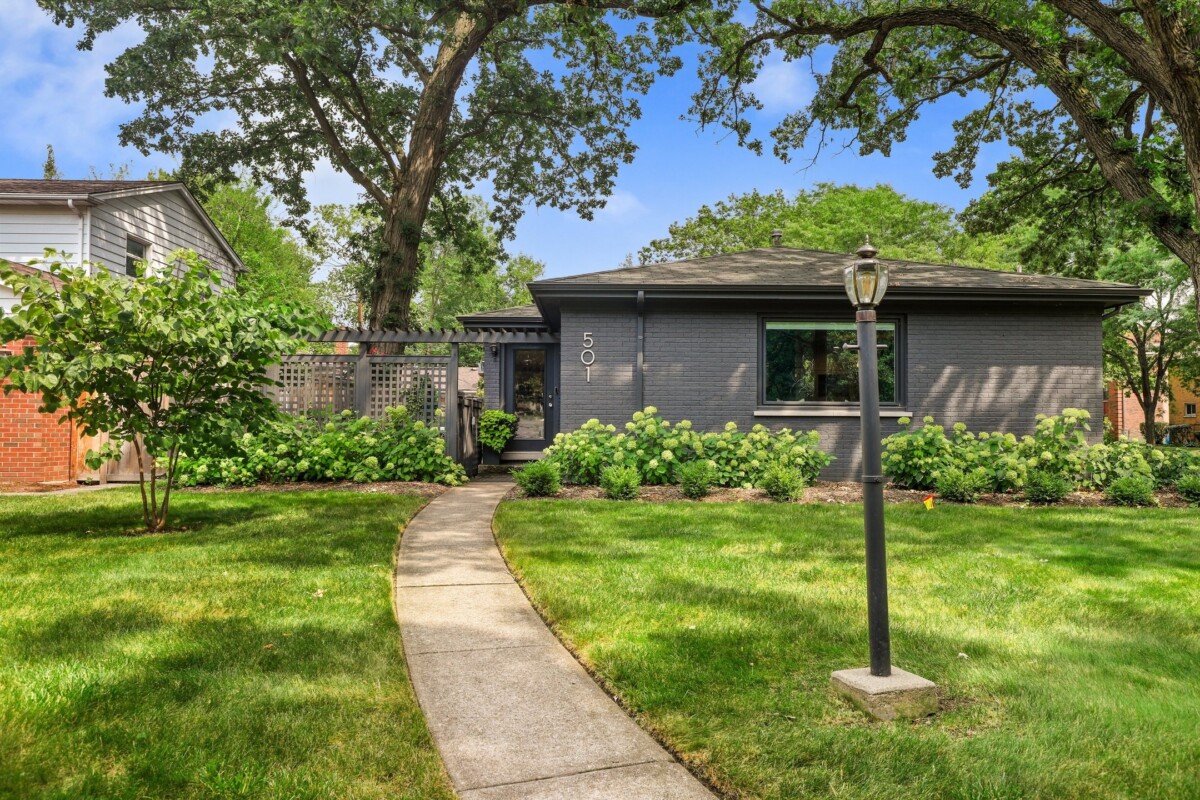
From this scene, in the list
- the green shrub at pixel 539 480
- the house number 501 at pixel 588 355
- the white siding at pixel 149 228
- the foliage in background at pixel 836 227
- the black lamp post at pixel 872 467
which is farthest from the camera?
the foliage in background at pixel 836 227

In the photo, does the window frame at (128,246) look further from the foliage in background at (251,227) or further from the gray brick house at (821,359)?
the foliage in background at (251,227)

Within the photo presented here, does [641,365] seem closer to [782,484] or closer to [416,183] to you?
[782,484]

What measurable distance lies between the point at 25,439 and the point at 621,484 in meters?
8.46

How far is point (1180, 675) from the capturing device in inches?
137

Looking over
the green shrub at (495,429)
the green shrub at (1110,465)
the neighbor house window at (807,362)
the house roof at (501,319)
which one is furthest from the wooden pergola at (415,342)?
the green shrub at (1110,465)

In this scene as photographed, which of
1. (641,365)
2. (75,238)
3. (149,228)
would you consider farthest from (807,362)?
(149,228)

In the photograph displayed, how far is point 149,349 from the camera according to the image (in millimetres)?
6348

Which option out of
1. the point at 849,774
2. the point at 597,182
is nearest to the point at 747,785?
the point at 849,774

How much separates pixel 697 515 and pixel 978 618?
12.3 ft

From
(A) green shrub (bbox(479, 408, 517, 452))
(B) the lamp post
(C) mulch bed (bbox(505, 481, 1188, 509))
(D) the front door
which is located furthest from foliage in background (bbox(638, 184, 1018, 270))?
(B) the lamp post

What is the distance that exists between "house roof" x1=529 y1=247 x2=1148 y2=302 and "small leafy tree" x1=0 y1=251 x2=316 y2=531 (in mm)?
4667

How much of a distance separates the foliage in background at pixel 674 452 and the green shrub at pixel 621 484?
752 mm

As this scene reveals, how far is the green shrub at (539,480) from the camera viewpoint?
30.8 feet

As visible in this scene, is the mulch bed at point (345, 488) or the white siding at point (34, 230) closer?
the mulch bed at point (345, 488)
